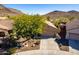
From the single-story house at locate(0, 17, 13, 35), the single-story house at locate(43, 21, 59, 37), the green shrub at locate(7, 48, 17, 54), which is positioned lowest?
the green shrub at locate(7, 48, 17, 54)

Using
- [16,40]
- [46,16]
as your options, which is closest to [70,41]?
[46,16]

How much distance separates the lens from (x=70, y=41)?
3.87 metres

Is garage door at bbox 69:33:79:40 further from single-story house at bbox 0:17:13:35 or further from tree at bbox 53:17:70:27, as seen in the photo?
single-story house at bbox 0:17:13:35

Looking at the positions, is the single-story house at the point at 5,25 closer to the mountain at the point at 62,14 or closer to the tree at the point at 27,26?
the tree at the point at 27,26

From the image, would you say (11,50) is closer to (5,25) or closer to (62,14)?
(5,25)

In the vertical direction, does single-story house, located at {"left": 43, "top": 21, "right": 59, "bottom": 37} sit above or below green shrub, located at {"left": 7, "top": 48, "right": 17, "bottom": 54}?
above

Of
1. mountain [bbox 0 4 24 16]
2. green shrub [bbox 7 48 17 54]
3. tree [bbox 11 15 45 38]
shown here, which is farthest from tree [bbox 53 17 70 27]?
green shrub [bbox 7 48 17 54]

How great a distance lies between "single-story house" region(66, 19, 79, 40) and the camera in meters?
3.82

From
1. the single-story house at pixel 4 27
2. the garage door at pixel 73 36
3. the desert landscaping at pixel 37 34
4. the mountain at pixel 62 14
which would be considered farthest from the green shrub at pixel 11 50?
the garage door at pixel 73 36

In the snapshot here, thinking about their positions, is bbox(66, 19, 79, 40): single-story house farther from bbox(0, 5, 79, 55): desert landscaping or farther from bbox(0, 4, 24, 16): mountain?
bbox(0, 4, 24, 16): mountain

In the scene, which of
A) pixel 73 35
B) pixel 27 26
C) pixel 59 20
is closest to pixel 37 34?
pixel 27 26
